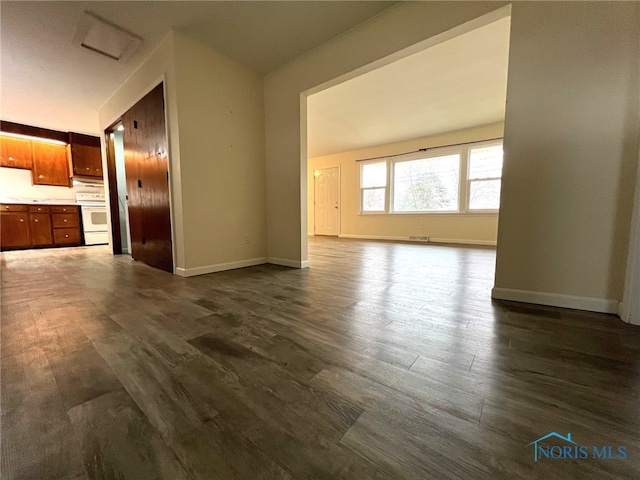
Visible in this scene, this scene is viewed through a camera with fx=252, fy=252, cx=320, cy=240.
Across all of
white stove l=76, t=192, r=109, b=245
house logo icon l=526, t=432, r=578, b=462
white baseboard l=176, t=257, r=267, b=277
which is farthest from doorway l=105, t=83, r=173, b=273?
house logo icon l=526, t=432, r=578, b=462

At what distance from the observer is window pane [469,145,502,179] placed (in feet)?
16.4

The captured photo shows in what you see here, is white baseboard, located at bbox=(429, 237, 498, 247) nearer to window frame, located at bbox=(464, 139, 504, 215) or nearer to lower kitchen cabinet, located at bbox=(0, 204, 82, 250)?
window frame, located at bbox=(464, 139, 504, 215)

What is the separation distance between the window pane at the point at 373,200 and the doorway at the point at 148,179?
501 cm

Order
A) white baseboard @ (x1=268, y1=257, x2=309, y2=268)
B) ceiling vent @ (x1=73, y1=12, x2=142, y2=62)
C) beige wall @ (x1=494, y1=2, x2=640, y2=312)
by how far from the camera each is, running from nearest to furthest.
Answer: beige wall @ (x1=494, y1=2, x2=640, y2=312) → ceiling vent @ (x1=73, y1=12, x2=142, y2=62) → white baseboard @ (x1=268, y1=257, x2=309, y2=268)

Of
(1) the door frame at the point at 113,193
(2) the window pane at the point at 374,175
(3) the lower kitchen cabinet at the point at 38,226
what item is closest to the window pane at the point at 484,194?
(2) the window pane at the point at 374,175

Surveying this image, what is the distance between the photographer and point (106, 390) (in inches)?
35.0

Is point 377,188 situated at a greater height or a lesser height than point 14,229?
greater

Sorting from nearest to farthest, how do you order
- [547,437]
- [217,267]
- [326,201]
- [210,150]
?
[547,437] → [210,150] → [217,267] → [326,201]

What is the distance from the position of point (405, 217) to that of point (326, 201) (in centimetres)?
250

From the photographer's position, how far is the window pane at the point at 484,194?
5.07 metres

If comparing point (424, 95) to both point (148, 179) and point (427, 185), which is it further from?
point (148, 179)

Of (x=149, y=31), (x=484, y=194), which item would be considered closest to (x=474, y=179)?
(x=484, y=194)

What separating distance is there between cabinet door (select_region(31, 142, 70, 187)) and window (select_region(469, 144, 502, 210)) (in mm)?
8539

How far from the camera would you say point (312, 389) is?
0.90 m
